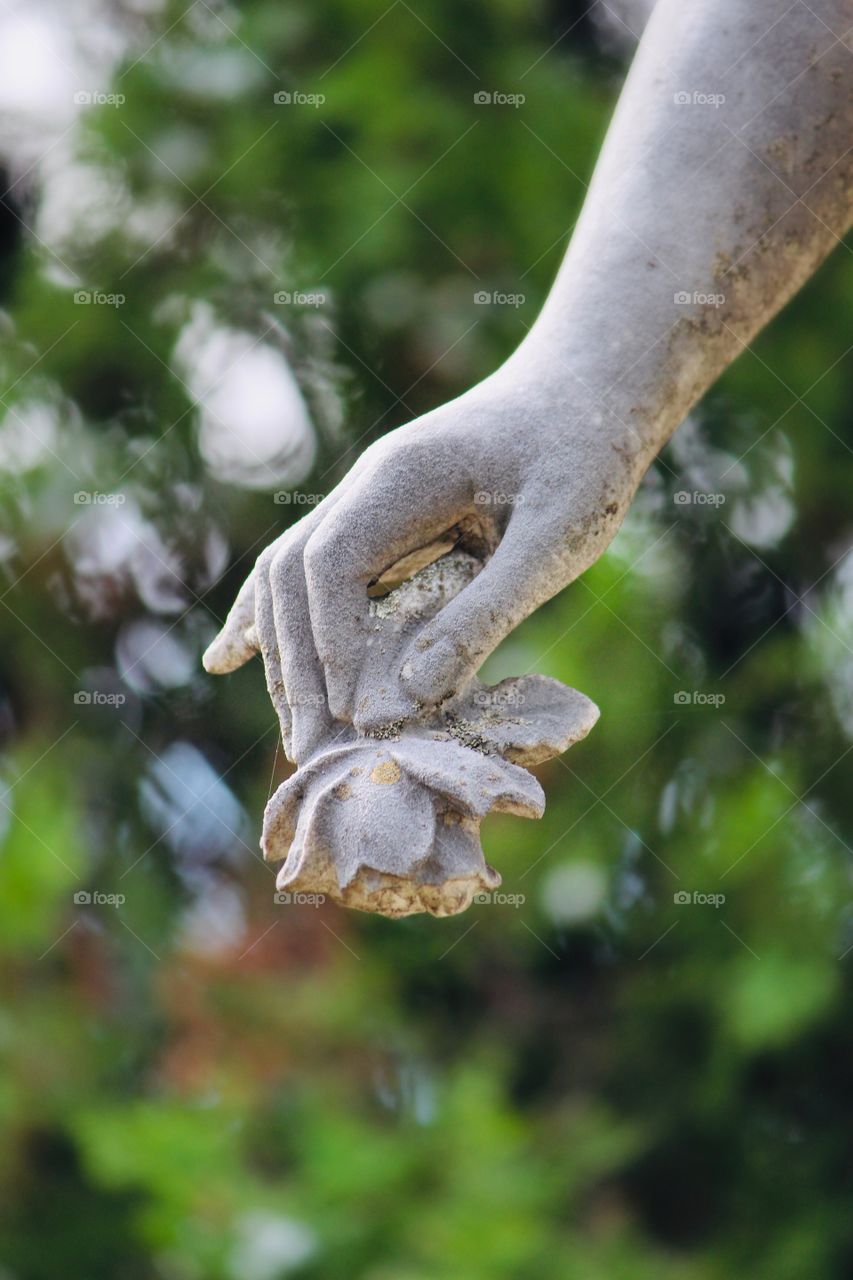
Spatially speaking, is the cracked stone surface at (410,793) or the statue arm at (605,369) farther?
the statue arm at (605,369)

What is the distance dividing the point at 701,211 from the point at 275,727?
2.09 metres

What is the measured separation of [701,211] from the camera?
1760mm

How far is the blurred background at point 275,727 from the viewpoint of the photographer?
3877 mm

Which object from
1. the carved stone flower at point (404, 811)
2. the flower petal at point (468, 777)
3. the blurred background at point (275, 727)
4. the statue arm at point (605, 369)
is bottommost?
the blurred background at point (275, 727)

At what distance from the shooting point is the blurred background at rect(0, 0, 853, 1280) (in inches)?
153

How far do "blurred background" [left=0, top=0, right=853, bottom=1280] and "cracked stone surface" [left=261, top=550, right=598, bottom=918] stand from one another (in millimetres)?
2018

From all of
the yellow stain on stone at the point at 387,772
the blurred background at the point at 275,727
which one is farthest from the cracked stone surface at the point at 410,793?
the blurred background at the point at 275,727

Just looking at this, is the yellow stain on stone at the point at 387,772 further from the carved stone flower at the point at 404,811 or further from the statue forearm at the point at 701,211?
the statue forearm at the point at 701,211

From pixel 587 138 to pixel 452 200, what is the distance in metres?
0.31

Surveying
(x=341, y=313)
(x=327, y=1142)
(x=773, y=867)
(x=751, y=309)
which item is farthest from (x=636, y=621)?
(x=751, y=309)

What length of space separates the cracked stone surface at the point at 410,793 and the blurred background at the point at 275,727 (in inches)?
79.5

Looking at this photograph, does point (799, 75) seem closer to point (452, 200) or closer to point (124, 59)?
point (452, 200)

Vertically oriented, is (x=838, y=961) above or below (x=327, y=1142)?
above

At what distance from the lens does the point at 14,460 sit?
4.05 meters
